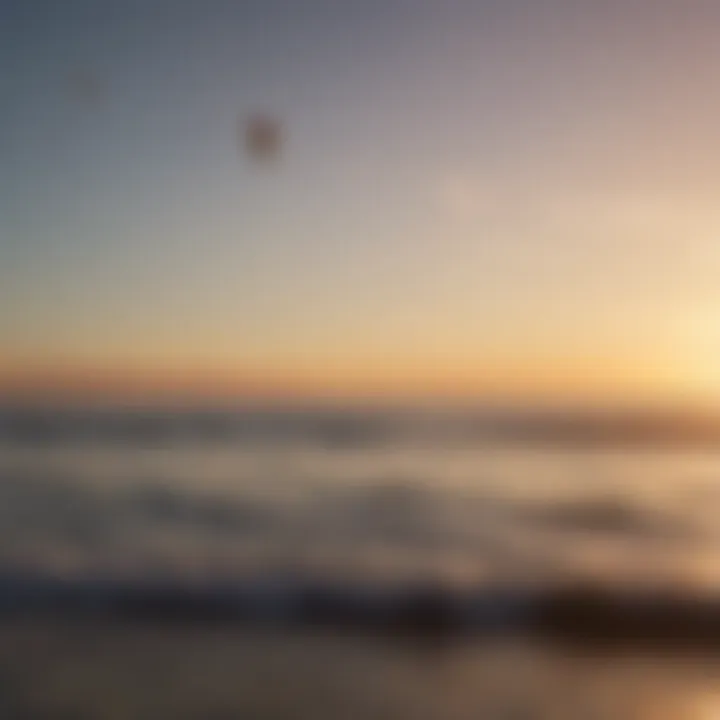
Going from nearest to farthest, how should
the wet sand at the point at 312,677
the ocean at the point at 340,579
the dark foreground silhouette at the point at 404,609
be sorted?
the wet sand at the point at 312,677 < the ocean at the point at 340,579 < the dark foreground silhouette at the point at 404,609

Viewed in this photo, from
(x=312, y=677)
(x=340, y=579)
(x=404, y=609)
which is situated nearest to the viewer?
(x=312, y=677)

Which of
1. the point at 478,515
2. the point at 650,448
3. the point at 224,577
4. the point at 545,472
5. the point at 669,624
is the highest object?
the point at 650,448

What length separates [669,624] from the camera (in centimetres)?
261

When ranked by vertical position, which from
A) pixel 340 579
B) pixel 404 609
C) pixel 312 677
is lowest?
pixel 312 677

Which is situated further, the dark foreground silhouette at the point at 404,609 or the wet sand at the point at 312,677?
the dark foreground silhouette at the point at 404,609

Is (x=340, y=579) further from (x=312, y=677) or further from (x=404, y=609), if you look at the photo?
(x=312, y=677)

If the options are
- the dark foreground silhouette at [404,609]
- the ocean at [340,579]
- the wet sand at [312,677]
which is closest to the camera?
the wet sand at [312,677]

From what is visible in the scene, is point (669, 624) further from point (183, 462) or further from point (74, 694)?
point (183, 462)

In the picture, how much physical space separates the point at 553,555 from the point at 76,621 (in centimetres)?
169

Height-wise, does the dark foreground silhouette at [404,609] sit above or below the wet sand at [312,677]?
above

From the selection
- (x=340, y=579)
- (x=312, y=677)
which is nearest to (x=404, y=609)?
(x=340, y=579)

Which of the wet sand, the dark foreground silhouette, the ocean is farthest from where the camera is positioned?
the dark foreground silhouette

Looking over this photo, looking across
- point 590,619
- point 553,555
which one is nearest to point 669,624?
point 590,619

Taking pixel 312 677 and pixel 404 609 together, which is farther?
pixel 404 609
